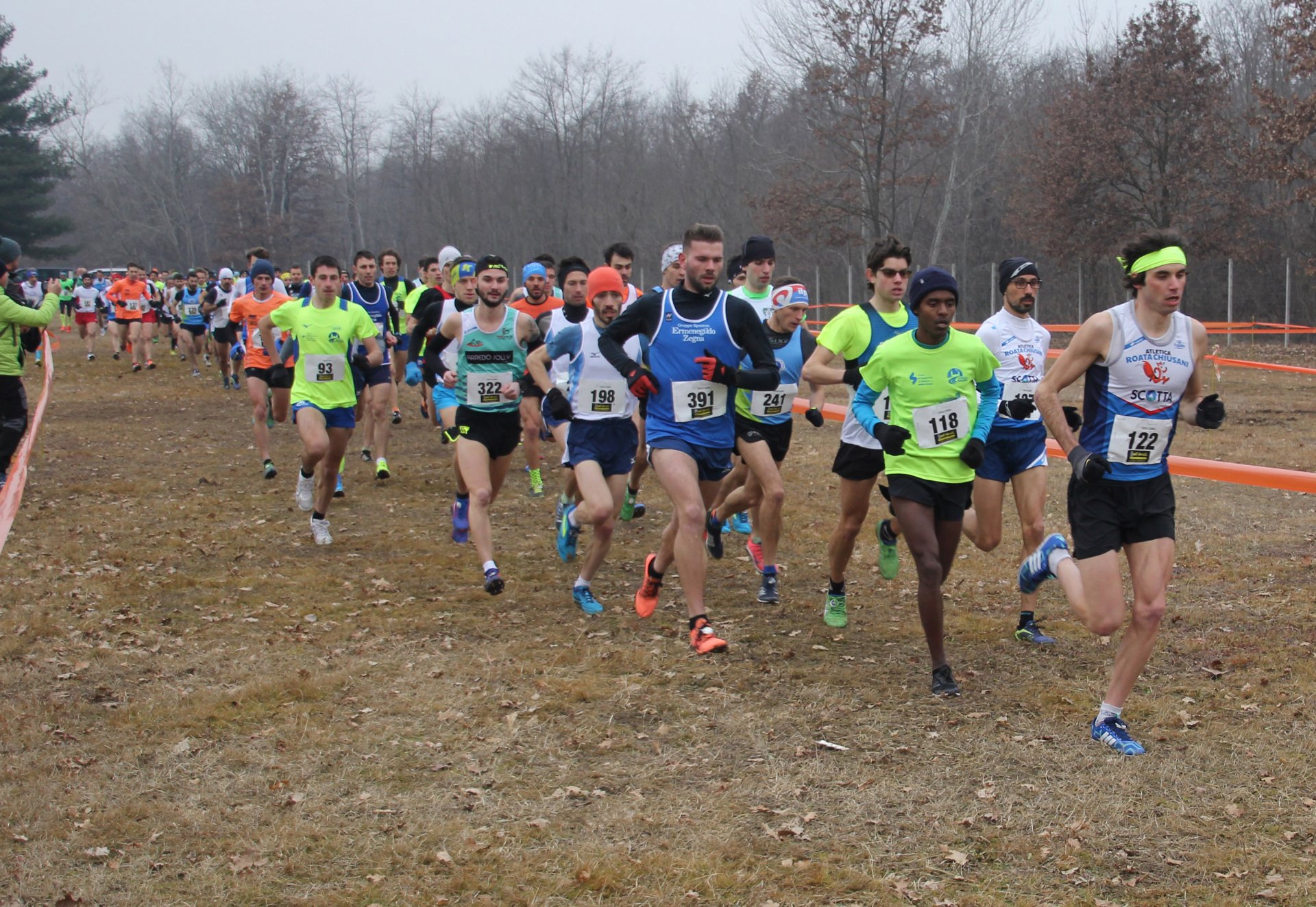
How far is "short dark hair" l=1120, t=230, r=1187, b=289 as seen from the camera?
5.42 m

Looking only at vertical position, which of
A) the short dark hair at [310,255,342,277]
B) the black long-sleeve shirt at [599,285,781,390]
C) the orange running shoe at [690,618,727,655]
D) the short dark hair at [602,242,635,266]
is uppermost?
the short dark hair at [602,242,635,266]

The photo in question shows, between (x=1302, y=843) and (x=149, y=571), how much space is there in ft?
25.6

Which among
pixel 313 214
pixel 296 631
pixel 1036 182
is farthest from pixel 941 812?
pixel 313 214

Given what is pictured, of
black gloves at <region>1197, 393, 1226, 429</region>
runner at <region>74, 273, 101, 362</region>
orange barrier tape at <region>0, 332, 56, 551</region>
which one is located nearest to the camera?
black gloves at <region>1197, 393, 1226, 429</region>

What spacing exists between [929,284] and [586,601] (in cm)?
321

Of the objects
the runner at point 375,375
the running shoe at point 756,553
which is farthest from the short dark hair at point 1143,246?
the runner at point 375,375

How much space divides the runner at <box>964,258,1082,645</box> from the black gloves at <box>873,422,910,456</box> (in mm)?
1108

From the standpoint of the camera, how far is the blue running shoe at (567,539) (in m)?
9.57

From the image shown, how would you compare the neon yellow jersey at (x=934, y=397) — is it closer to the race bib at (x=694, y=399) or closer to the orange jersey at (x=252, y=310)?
the race bib at (x=694, y=399)

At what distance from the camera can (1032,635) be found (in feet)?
23.8

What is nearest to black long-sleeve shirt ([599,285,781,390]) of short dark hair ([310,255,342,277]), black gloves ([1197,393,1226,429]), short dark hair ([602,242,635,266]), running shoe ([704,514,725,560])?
running shoe ([704,514,725,560])

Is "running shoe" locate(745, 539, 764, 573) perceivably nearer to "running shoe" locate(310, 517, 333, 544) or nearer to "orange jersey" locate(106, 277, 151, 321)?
"running shoe" locate(310, 517, 333, 544)

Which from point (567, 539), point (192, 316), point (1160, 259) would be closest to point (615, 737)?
point (1160, 259)

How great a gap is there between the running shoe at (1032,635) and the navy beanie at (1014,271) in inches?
78.0
